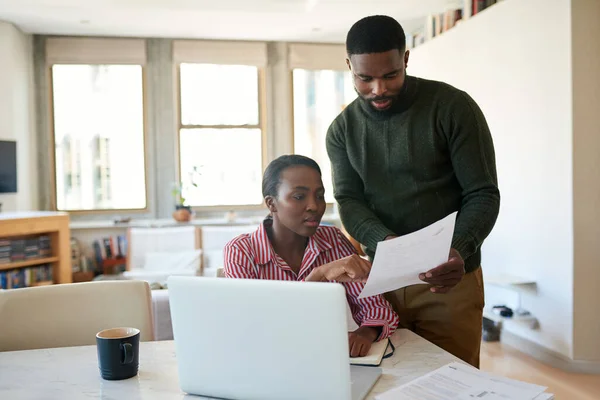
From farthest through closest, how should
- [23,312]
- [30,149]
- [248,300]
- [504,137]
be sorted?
[30,149] < [504,137] < [23,312] < [248,300]

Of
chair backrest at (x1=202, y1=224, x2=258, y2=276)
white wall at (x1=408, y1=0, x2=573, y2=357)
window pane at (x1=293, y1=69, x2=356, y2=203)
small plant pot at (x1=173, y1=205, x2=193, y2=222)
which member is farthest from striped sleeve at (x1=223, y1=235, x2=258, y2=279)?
window pane at (x1=293, y1=69, x2=356, y2=203)

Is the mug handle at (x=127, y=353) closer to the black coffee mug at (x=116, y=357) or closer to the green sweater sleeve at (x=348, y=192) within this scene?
the black coffee mug at (x=116, y=357)

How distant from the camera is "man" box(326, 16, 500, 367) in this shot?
4.40ft

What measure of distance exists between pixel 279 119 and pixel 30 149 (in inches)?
104

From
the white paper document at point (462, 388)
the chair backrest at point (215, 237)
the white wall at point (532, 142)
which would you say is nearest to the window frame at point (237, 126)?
the chair backrest at point (215, 237)

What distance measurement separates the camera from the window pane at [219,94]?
20.6 ft

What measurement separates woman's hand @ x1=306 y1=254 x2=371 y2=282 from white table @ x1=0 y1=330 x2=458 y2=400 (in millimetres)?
182

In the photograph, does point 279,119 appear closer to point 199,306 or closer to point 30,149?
point 30,149

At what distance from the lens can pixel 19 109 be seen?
5559 mm

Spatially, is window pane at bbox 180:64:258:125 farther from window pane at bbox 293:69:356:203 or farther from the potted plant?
the potted plant

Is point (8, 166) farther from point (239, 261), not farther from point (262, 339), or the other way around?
point (262, 339)

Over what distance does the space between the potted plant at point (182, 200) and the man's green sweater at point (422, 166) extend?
4502 millimetres

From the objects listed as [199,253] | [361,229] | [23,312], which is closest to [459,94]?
[361,229]

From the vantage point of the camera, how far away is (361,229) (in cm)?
143
